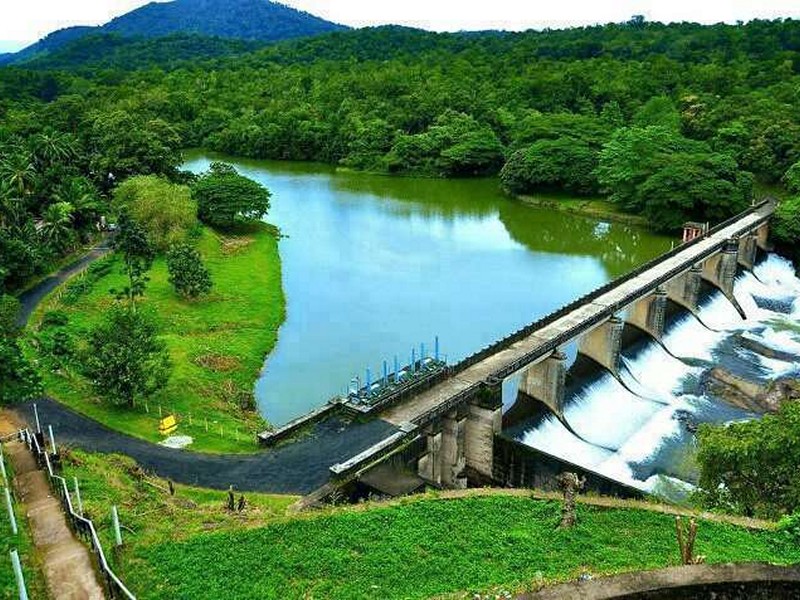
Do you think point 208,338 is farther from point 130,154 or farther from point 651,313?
point 130,154

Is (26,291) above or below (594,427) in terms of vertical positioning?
above

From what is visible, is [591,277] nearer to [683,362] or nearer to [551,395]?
[683,362]

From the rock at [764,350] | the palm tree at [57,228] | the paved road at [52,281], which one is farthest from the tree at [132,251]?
the rock at [764,350]

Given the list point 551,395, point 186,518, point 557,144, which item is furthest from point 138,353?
point 557,144

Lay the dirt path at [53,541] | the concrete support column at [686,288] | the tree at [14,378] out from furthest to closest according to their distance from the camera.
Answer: the concrete support column at [686,288]
the tree at [14,378]
the dirt path at [53,541]

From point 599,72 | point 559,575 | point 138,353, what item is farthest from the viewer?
point 599,72

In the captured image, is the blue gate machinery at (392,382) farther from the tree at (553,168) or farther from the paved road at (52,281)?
the tree at (553,168)

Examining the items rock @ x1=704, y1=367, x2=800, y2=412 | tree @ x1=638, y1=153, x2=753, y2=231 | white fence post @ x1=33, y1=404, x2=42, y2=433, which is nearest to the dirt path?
white fence post @ x1=33, y1=404, x2=42, y2=433

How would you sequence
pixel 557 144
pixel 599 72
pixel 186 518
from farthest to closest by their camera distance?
pixel 599 72, pixel 557 144, pixel 186 518
